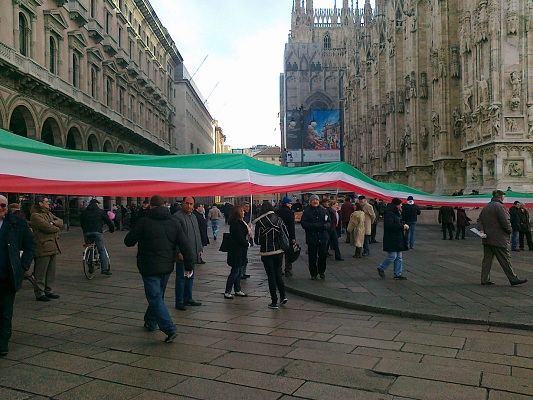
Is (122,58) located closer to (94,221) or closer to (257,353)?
(94,221)

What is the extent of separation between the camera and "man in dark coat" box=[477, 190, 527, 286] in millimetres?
8641

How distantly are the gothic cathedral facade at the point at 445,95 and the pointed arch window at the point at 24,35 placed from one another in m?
20.5

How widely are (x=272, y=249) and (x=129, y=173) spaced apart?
241cm

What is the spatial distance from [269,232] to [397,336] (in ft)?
8.46

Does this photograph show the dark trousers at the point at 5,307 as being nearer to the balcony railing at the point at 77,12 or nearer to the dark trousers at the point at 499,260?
the dark trousers at the point at 499,260

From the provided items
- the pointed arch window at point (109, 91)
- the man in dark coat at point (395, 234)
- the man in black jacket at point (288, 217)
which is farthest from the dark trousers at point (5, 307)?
the pointed arch window at point (109, 91)

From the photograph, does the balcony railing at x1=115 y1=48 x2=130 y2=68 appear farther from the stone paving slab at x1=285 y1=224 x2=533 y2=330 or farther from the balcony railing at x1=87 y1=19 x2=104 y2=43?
the stone paving slab at x1=285 y1=224 x2=533 y2=330

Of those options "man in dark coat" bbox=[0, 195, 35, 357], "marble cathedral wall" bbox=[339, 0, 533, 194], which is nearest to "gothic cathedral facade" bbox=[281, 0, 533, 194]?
"marble cathedral wall" bbox=[339, 0, 533, 194]

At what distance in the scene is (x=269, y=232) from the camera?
303 inches

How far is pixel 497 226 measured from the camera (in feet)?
28.7

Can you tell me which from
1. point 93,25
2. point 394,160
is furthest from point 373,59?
point 93,25

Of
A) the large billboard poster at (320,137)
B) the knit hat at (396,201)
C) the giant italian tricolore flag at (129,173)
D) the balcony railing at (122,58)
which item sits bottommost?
the knit hat at (396,201)

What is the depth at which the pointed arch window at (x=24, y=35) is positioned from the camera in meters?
→ 23.6

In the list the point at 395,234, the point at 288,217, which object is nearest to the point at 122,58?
the point at 288,217
